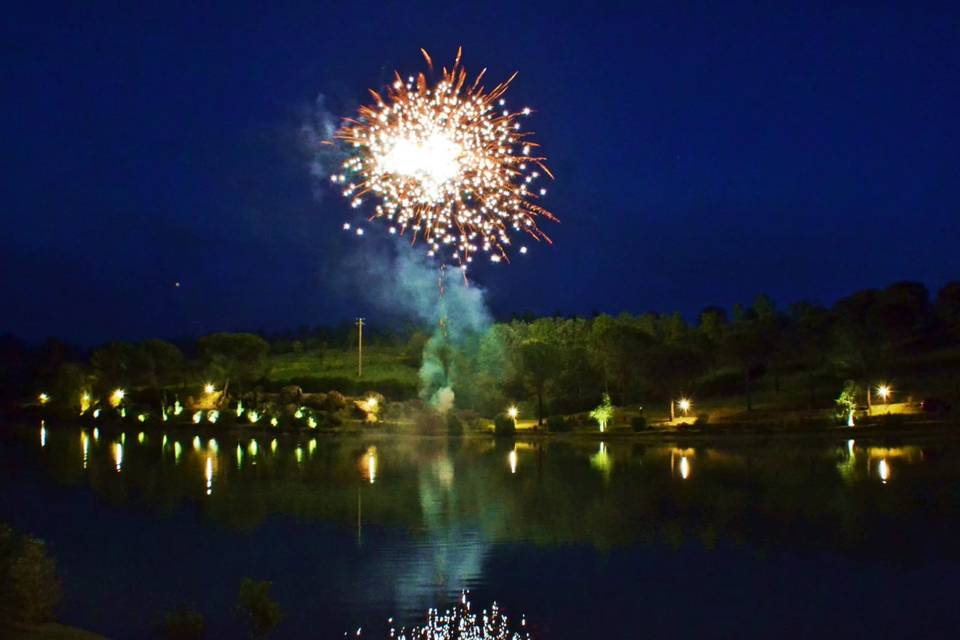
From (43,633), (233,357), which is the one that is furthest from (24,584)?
(233,357)

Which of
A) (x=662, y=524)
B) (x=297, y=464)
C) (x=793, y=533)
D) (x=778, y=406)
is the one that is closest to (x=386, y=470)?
(x=297, y=464)

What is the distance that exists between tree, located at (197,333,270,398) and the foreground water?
35326 mm

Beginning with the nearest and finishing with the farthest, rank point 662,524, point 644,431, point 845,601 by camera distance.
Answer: point 845,601
point 662,524
point 644,431

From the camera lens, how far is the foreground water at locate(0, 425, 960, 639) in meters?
11.0

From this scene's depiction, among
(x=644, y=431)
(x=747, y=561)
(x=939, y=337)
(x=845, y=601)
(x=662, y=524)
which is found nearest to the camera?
(x=845, y=601)

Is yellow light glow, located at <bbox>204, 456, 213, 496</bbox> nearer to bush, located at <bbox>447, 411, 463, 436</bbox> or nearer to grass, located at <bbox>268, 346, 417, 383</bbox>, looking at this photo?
bush, located at <bbox>447, 411, 463, 436</bbox>

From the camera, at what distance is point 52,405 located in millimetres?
68375

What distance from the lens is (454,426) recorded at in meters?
46.0

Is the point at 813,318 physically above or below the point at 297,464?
above

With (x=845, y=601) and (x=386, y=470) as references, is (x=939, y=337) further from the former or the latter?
(x=845, y=601)

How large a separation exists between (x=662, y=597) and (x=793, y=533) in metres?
5.30

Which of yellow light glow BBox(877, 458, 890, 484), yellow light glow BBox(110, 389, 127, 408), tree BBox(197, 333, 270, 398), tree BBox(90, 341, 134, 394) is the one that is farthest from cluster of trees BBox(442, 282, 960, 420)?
tree BBox(90, 341, 134, 394)

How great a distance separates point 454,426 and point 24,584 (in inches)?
1440

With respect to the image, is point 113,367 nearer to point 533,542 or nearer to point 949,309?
point 533,542
